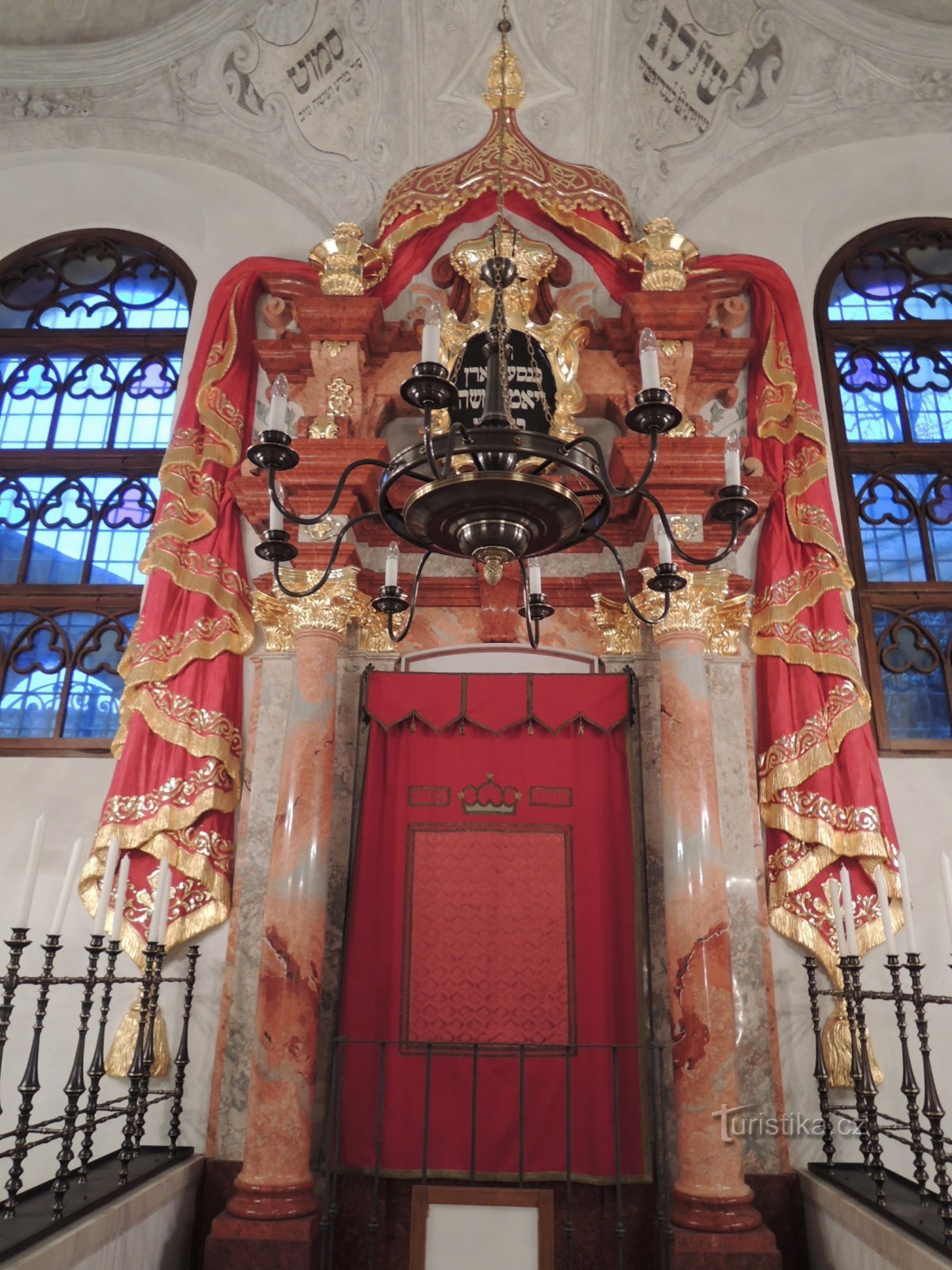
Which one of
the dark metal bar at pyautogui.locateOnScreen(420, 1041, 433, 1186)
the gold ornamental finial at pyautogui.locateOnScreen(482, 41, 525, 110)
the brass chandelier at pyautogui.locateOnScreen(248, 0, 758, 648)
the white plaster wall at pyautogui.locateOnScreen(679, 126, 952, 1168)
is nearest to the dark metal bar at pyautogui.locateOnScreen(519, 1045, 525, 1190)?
the dark metal bar at pyautogui.locateOnScreen(420, 1041, 433, 1186)


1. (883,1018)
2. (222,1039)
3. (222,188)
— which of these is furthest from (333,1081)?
(222,188)

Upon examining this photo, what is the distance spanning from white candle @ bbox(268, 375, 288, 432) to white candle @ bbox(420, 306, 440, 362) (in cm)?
38

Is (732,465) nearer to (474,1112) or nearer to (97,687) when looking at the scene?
(474,1112)

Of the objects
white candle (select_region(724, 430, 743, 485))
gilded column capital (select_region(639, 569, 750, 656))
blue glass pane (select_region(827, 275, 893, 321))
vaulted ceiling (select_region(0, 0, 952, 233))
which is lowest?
white candle (select_region(724, 430, 743, 485))

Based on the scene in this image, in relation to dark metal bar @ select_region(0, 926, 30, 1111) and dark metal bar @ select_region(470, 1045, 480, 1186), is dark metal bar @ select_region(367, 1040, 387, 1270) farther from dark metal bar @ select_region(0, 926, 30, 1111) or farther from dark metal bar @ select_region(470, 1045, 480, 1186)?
dark metal bar @ select_region(0, 926, 30, 1111)

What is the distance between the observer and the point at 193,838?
4.33 m

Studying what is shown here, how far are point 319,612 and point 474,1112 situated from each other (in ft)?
7.22

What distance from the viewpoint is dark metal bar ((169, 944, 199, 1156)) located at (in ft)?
13.0

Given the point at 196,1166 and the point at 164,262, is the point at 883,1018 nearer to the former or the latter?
the point at 196,1166

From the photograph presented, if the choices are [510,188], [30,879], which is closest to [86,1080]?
[30,879]

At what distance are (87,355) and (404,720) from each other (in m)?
3.48

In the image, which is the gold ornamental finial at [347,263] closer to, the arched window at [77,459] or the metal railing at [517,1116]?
the arched window at [77,459]

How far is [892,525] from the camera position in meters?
5.54

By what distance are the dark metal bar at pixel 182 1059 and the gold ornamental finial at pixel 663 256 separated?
13.0ft
